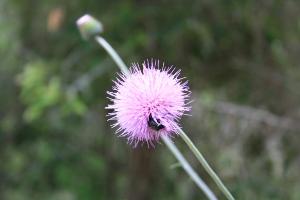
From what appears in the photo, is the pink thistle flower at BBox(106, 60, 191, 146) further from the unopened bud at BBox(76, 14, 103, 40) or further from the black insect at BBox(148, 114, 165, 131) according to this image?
the unopened bud at BBox(76, 14, 103, 40)

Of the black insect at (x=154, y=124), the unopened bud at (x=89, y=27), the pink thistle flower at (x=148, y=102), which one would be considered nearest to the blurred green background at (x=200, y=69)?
the unopened bud at (x=89, y=27)

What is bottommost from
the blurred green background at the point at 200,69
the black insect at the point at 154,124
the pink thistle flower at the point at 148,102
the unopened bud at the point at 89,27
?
the black insect at the point at 154,124

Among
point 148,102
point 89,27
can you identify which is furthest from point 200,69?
point 148,102

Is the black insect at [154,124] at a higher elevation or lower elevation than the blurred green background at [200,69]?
lower

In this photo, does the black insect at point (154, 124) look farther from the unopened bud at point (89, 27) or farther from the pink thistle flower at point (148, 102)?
the unopened bud at point (89, 27)

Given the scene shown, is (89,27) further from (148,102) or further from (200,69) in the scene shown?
(200,69)

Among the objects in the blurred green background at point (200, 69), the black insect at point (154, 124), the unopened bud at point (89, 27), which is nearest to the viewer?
the black insect at point (154, 124)

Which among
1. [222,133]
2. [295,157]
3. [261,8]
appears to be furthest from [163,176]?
[261,8]
